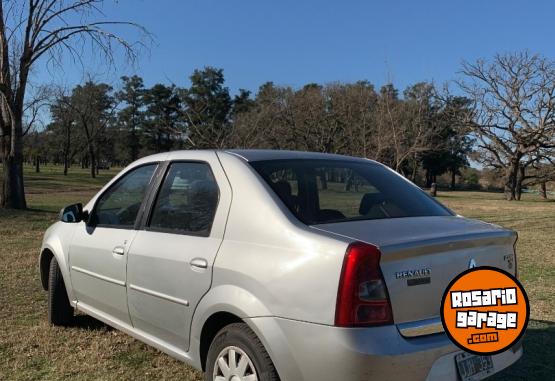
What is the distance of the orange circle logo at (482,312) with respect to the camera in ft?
8.63

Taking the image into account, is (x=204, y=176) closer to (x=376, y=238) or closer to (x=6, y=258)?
(x=376, y=238)

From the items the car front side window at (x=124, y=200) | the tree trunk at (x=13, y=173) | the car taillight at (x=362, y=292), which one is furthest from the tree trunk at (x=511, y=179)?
the car taillight at (x=362, y=292)

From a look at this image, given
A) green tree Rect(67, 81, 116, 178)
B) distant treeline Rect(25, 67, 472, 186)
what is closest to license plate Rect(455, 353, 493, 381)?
distant treeline Rect(25, 67, 472, 186)

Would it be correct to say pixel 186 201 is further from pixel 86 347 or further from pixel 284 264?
pixel 86 347

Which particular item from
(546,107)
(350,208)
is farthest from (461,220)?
(546,107)

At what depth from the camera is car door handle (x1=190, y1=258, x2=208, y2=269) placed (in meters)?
3.07

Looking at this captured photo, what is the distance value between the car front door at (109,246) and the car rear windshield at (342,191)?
46.1 inches

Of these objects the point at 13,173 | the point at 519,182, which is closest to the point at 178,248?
the point at 13,173

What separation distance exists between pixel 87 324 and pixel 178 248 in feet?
7.63

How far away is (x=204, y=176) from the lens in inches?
138

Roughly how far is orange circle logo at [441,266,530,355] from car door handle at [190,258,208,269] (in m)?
1.32

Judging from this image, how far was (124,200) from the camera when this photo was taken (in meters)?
4.27

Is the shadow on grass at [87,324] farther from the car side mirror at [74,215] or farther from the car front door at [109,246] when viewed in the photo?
the car side mirror at [74,215]

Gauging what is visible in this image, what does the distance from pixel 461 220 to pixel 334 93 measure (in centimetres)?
3809
